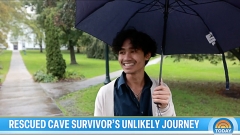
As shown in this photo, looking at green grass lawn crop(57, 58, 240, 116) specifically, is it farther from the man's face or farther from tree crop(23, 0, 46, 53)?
the man's face

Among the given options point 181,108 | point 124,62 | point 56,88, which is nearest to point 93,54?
point 56,88

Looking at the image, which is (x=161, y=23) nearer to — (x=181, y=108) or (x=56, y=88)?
(x=181, y=108)

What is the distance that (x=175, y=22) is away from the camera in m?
1.52

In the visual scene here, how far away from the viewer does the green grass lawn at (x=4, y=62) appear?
3096 millimetres

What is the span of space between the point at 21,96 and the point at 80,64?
122 cm

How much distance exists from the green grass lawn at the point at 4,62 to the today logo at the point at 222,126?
2.58 meters

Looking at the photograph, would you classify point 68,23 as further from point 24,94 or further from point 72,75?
point 24,94

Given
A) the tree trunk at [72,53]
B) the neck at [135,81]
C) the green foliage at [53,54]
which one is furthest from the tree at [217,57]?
the neck at [135,81]

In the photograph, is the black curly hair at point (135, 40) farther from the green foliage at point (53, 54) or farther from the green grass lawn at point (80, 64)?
the green foliage at point (53, 54)

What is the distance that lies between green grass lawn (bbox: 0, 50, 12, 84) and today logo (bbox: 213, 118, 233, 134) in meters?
2.58

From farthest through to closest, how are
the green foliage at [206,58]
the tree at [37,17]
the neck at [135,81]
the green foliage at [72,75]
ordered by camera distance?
the green foliage at [72,75] < the green foliage at [206,58] < the tree at [37,17] < the neck at [135,81]

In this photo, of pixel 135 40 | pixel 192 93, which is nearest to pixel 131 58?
pixel 135 40

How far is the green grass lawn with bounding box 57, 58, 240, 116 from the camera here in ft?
10.9

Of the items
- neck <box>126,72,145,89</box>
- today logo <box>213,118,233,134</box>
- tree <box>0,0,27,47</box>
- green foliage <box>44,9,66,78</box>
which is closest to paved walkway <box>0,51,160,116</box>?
tree <box>0,0,27,47</box>
